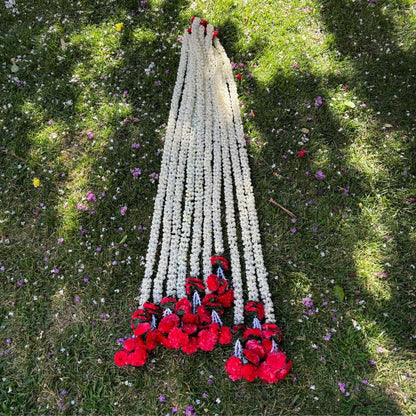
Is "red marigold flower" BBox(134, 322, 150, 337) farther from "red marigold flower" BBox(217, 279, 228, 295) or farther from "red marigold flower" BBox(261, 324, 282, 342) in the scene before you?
"red marigold flower" BBox(261, 324, 282, 342)

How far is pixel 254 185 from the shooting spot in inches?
129

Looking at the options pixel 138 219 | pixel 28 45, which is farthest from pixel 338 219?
pixel 28 45

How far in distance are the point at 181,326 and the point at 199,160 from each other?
153 cm

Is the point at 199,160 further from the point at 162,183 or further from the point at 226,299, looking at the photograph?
the point at 226,299

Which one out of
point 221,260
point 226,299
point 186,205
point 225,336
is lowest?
point 225,336

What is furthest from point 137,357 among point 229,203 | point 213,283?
point 229,203

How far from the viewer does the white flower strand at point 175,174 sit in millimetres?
2832

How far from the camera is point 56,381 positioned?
260 cm

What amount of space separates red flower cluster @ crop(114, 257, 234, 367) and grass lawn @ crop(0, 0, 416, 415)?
0.54 ft

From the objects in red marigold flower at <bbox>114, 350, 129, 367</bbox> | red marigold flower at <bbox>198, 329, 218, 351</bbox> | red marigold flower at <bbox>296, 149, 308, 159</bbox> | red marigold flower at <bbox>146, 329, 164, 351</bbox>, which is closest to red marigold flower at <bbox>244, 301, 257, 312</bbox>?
red marigold flower at <bbox>198, 329, 218, 351</bbox>

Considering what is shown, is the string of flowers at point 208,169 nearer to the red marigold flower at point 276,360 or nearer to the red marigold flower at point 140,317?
the red marigold flower at point 140,317

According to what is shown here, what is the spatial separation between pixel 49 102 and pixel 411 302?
12.8 ft

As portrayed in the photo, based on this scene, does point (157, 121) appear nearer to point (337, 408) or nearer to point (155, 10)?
point (155, 10)

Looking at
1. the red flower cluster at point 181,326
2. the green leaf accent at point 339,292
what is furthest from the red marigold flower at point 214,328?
the green leaf accent at point 339,292
